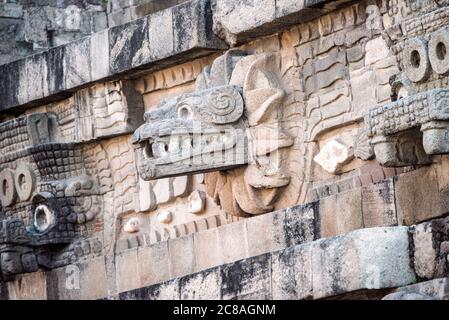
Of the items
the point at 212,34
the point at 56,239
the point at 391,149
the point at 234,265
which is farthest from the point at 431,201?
the point at 56,239

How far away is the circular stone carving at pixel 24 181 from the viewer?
1673 cm

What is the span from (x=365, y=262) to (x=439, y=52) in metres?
A: 1.32

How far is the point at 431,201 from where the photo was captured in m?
13.2

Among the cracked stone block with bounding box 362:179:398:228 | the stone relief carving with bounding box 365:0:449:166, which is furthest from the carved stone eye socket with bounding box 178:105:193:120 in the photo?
the stone relief carving with bounding box 365:0:449:166

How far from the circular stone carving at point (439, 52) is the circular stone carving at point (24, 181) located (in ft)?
15.2

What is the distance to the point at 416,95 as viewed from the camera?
12.8m

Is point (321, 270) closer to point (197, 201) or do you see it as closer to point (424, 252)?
point (424, 252)

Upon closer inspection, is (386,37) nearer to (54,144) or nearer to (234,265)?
(234,265)

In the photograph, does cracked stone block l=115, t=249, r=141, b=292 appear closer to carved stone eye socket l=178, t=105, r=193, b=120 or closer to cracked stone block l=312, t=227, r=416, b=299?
carved stone eye socket l=178, t=105, r=193, b=120

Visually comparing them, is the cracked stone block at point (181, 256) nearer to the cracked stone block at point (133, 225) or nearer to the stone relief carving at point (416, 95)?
the cracked stone block at point (133, 225)

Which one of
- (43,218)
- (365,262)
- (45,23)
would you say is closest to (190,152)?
(365,262)

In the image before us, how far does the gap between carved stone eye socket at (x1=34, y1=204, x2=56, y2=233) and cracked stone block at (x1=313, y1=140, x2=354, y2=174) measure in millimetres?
2915

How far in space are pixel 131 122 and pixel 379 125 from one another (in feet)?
11.1

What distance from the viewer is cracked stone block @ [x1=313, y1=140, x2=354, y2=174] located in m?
14.1
